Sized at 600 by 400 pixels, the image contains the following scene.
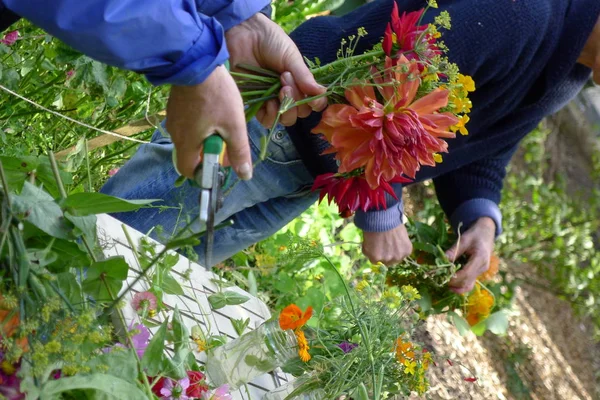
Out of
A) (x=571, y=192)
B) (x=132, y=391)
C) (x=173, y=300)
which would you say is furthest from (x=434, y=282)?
(x=571, y=192)

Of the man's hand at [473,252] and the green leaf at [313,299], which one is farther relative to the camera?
the green leaf at [313,299]

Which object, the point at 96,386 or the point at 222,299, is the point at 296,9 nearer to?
the point at 222,299

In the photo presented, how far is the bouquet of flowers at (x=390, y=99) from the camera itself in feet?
2.94

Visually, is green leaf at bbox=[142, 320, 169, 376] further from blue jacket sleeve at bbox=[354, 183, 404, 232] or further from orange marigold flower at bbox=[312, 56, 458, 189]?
blue jacket sleeve at bbox=[354, 183, 404, 232]

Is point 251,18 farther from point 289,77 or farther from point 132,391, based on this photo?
point 132,391

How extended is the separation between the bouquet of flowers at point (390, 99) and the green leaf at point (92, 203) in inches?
11.0

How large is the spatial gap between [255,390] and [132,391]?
434mm

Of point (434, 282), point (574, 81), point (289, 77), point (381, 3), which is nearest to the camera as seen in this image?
point (289, 77)

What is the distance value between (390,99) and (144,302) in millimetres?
384

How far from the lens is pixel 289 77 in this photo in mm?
897

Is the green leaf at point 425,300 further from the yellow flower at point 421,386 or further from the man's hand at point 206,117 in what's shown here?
the man's hand at point 206,117

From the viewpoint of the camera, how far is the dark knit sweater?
→ 3.61 ft

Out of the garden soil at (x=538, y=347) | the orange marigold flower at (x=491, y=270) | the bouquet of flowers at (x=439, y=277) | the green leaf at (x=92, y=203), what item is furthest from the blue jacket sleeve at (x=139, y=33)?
the garden soil at (x=538, y=347)

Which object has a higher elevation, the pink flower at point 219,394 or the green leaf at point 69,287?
the green leaf at point 69,287
